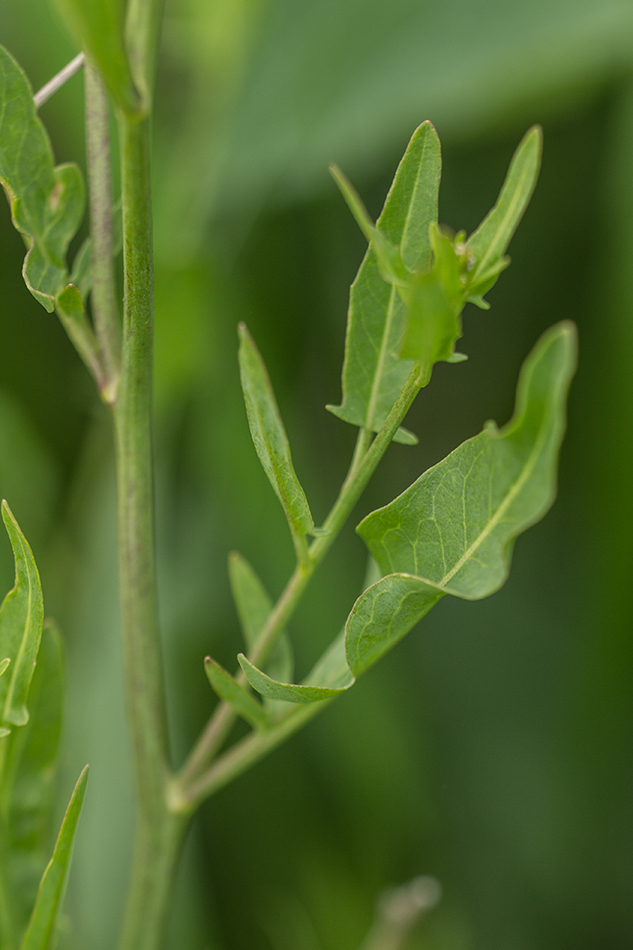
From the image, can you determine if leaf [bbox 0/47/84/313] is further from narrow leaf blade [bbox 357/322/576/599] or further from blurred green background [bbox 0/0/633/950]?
blurred green background [bbox 0/0/633/950]

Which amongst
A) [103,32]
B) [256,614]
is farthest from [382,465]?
[103,32]

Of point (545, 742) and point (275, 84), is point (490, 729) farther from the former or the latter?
point (275, 84)

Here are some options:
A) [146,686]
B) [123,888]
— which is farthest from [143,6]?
[123,888]

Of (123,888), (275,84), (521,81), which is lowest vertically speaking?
(123,888)

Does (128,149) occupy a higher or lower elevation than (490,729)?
higher

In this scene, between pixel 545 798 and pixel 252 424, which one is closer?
pixel 252 424

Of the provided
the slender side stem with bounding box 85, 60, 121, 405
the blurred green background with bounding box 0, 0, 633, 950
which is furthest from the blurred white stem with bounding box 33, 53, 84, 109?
the blurred green background with bounding box 0, 0, 633, 950

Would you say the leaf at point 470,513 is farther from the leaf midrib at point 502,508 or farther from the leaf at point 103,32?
the leaf at point 103,32
